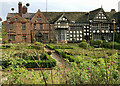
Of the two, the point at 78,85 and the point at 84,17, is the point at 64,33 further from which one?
the point at 78,85

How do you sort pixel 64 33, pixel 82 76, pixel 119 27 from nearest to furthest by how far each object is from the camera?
pixel 82 76
pixel 64 33
pixel 119 27

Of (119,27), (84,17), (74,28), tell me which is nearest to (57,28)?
(74,28)

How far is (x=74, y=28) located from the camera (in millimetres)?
21859

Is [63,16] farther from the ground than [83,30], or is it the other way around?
[63,16]

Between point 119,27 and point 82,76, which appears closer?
point 82,76

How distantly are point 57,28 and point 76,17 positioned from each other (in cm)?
389

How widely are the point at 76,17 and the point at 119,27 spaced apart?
662 centimetres

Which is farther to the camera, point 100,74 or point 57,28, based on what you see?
point 57,28

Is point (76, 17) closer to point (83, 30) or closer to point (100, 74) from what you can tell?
point (83, 30)

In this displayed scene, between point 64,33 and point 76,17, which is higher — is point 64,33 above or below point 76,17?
below

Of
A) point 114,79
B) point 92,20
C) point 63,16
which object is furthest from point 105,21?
point 114,79

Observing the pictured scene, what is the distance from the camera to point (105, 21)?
72.1 ft

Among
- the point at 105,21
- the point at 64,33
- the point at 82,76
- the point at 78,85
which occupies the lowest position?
the point at 78,85

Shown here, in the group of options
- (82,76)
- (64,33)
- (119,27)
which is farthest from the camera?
(119,27)
